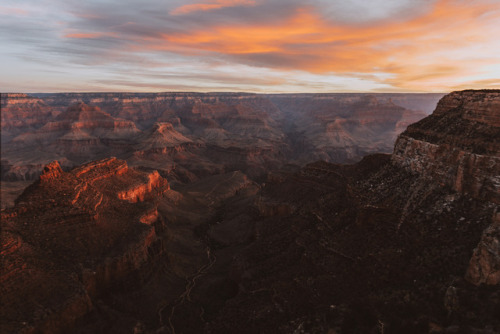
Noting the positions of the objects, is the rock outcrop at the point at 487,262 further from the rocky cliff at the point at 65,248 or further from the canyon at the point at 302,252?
the rocky cliff at the point at 65,248

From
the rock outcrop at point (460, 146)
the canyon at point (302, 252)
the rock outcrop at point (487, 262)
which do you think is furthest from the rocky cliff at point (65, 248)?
the rock outcrop at point (460, 146)

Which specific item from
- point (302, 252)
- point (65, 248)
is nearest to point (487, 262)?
point (302, 252)

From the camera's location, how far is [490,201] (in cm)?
2873

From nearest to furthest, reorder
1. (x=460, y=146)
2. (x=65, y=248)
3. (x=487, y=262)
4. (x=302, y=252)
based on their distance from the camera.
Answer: (x=487, y=262)
(x=460, y=146)
(x=302, y=252)
(x=65, y=248)

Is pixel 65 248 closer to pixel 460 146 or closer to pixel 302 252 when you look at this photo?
pixel 302 252

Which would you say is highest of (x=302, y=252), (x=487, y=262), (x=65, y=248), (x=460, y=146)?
(x=460, y=146)

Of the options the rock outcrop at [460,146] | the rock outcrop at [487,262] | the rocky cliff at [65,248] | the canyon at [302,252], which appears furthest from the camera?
the rocky cliff at [65,248]

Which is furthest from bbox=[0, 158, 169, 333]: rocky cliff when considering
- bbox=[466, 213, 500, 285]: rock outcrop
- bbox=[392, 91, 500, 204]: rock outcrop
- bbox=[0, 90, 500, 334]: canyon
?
bbox=[392, 91, 500, 204]: rock outcrop

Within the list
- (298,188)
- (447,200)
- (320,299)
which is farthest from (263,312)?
(298,188)

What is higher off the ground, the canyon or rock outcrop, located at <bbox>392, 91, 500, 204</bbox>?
rock outcrop, located at <bbox>392, 91, 500, 204</bbox>

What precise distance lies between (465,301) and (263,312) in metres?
18.0

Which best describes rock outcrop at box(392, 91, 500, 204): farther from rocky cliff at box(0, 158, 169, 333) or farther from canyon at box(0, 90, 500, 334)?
rocky cliff at box(0, 158, 169, 333)

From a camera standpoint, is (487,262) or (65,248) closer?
(487,262)

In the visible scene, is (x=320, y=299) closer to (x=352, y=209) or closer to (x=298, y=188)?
(x=352, y=209)
